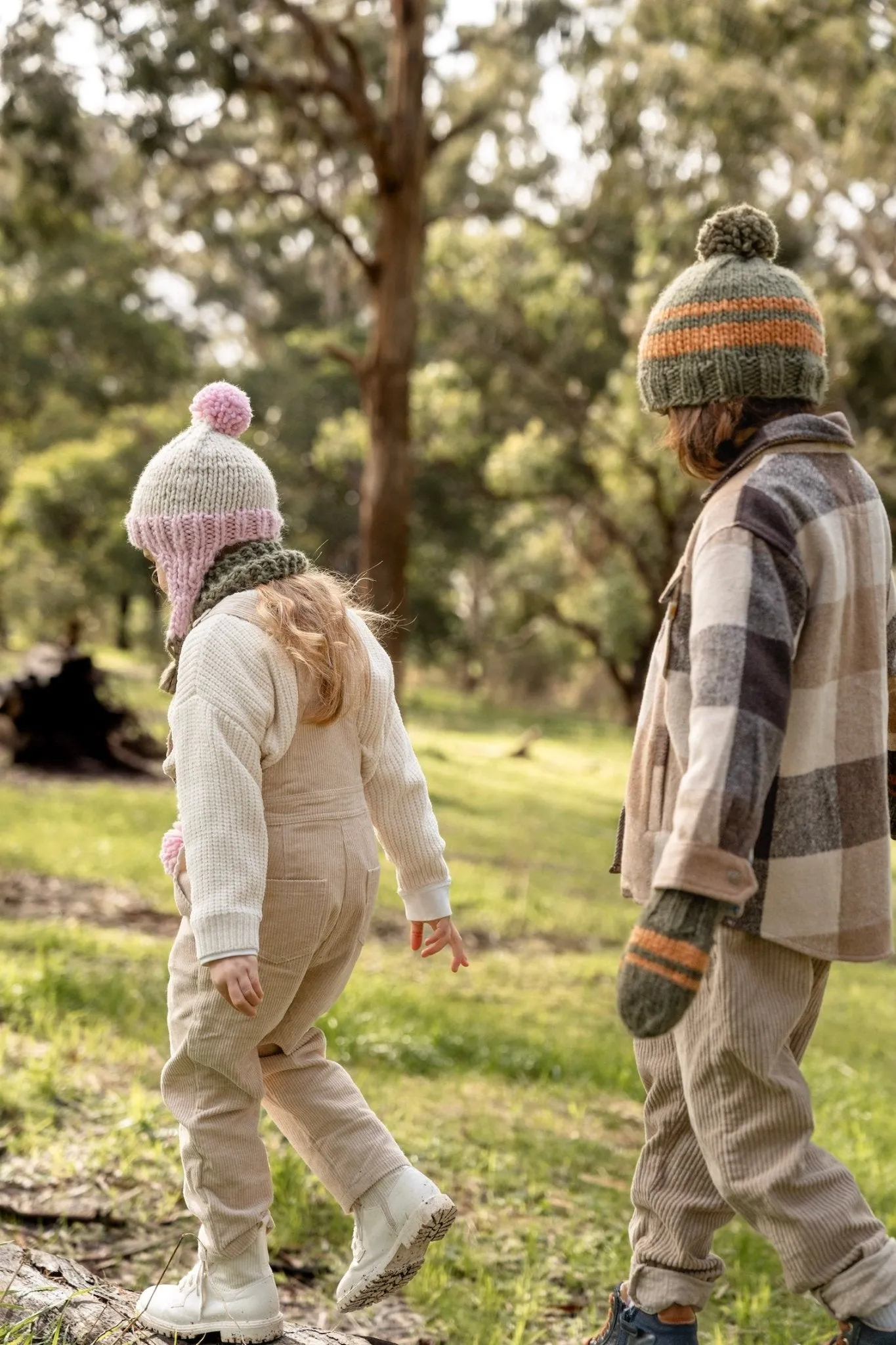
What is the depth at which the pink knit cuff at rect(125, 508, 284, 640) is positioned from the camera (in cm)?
266

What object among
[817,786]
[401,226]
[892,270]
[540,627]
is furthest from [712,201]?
[817,786]

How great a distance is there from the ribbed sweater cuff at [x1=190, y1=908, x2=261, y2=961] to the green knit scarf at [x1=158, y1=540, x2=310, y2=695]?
47 centimetres

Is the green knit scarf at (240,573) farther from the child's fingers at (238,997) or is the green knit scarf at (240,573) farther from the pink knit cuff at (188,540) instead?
the child's fingers at (238,997)

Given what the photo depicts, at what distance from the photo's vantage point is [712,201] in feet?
61.2

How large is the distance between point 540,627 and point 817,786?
99.6ft

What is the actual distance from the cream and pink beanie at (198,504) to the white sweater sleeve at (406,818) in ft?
1.16

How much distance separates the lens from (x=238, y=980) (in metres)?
2.38

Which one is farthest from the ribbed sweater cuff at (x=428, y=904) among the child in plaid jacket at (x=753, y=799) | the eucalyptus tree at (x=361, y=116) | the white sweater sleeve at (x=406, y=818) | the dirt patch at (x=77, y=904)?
the eucalyptus tree at (x=361, y=116)

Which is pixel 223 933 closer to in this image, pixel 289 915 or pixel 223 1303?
pixel 289 915

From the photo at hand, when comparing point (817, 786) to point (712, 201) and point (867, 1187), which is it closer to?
point (867, 1187)

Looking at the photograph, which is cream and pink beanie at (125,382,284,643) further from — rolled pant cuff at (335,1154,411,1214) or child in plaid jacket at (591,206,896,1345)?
rolled pant cuff at (335,1154,411,1214)

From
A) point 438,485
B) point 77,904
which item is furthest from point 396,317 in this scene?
point 438,485

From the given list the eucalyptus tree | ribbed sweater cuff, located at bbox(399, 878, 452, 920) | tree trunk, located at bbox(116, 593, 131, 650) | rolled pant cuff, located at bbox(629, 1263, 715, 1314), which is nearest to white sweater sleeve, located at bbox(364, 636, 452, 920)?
ribbed sweater cuff, located at bbox(399, 878, 452, 920)

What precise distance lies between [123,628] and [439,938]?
1087 inches
